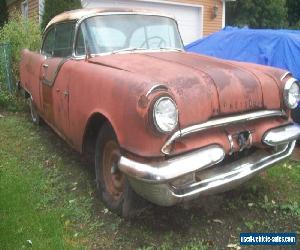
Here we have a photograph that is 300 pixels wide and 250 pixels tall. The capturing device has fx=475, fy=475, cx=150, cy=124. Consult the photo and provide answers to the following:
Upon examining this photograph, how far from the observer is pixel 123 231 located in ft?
13.0

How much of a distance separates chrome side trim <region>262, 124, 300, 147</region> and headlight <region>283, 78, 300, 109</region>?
0.69ft

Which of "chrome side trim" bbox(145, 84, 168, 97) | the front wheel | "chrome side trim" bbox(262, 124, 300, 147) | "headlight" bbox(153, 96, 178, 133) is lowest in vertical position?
the front wheel

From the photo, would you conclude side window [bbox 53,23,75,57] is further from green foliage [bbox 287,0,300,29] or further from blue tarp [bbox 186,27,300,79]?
green foliage [bbox 287,0,300,29]

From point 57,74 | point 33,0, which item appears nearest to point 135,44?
point 57,74

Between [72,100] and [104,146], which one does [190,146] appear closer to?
[104,146]

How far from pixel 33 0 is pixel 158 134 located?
40.1 ft

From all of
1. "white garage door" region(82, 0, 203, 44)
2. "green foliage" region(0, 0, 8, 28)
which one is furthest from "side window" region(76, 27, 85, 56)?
"green foliage" region(0, 0, 8, 28)

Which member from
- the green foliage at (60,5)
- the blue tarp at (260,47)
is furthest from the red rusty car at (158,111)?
the green foliage at (60,5)

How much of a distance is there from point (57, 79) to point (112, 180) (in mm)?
1599

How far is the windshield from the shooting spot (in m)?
4.96

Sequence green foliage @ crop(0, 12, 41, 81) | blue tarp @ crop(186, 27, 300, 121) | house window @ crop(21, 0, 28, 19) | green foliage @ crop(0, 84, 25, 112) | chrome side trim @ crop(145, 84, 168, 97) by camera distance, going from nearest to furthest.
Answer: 1. chrome side trim @ crop(145, 84, 168, 97)
2. blue tarp @ crop(186, 27, 300, 121)
3. green foliage @ crop(0, 84, 25, 112)
4. green foliage @ crop(0, 12, 41, 81)
5. house window @ crop(21, 0, 28, 19)

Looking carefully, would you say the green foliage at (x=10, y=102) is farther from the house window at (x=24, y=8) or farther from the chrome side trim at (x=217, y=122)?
the house window at (x=24, y=8)

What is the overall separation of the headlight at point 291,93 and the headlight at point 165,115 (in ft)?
4.41

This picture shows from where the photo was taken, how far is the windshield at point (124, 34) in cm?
496
